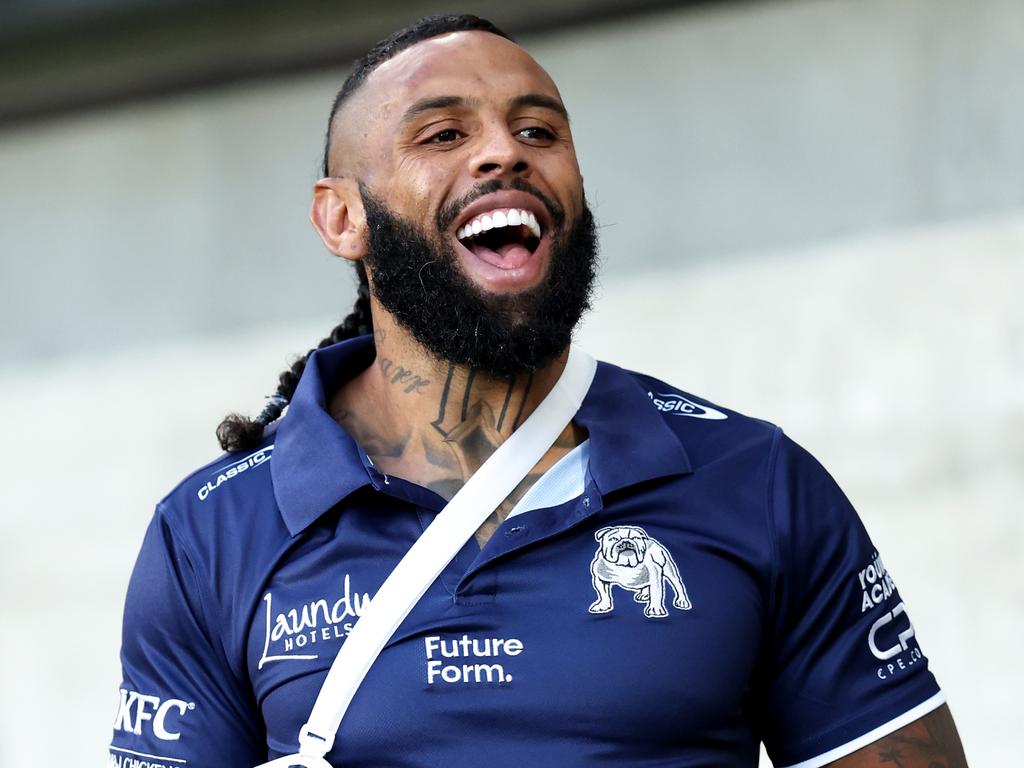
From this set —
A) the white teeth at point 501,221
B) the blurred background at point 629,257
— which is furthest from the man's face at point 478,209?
the blurred background at point 629,257

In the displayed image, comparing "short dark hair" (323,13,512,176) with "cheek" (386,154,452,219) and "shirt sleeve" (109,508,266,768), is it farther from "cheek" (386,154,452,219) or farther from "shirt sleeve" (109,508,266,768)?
"shirt sleeve" (109,508,266,768)

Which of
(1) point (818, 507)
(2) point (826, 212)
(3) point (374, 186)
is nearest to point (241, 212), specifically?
(2) point (826, 212)

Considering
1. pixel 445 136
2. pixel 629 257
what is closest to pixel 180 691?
pixel 445 136

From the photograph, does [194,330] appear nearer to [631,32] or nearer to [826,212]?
[631,32]

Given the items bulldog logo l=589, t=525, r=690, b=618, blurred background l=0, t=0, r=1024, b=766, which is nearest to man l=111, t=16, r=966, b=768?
bulldog logo l=589, t=525, r=690, b=618

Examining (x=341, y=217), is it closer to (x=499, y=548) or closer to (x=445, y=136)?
(x=445, y=136)

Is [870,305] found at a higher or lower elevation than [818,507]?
higher

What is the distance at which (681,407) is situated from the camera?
86.8 inches

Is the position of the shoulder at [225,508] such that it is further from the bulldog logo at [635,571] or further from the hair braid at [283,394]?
the bulldog logo at [635,571]

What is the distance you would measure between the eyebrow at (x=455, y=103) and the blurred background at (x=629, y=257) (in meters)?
1.97

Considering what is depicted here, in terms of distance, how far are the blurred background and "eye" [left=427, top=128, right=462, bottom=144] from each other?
2.02 metres

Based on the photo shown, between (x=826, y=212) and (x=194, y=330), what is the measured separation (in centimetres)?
200

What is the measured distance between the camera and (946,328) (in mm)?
4199

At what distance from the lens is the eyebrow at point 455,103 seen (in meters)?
2.20
